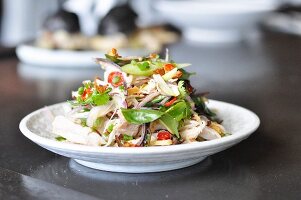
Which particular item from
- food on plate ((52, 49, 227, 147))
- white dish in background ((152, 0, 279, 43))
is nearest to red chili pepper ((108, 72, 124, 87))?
food on plate ((52, 49, 227, 147))

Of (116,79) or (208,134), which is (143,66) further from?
(208,134)

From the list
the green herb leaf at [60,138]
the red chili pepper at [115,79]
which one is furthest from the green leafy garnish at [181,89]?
the green herb leaf at [60,138]

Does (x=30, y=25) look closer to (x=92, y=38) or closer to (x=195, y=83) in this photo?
(x=92, y=38)

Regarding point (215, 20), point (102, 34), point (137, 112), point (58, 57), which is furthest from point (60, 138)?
point (215, 20)

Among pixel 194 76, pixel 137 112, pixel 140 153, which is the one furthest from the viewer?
pixel 194 76

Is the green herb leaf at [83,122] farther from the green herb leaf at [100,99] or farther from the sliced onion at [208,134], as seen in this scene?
the sliced onion at [208,134]
